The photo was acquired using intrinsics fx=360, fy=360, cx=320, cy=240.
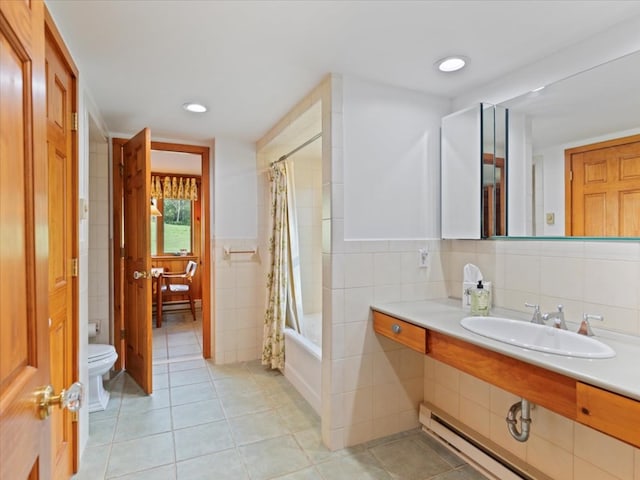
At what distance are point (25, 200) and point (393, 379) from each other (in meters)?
2.09

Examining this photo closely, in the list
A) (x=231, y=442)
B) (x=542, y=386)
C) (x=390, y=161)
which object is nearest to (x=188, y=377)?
(x=231, y=442)

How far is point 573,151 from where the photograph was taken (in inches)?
69.0

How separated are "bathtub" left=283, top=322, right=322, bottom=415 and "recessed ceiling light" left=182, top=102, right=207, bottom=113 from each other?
1.89 meters

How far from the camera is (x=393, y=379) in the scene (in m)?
2.26

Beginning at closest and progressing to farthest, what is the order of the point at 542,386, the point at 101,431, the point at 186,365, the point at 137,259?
the point at 542,386
the point at 101,431
the point at 137,259
the point at 186,365

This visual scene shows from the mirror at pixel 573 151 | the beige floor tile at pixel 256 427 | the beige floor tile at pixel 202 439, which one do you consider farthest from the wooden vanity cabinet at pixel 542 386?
the beige floor tile at pixel 202 439

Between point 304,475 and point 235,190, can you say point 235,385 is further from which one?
point 235,190

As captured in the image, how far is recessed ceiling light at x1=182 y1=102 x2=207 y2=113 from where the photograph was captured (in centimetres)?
254

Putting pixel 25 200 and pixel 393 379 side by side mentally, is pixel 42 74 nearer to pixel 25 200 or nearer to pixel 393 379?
pixel 25 200

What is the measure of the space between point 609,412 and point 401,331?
0.94 meters

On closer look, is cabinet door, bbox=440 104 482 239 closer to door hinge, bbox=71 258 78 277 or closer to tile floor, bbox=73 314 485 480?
tile floor, bbox=73 314 485 480

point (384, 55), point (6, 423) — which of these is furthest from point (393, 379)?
point (6, 423)

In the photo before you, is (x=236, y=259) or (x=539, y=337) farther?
(x=236, y=259)

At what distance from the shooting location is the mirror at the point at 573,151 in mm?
1547
